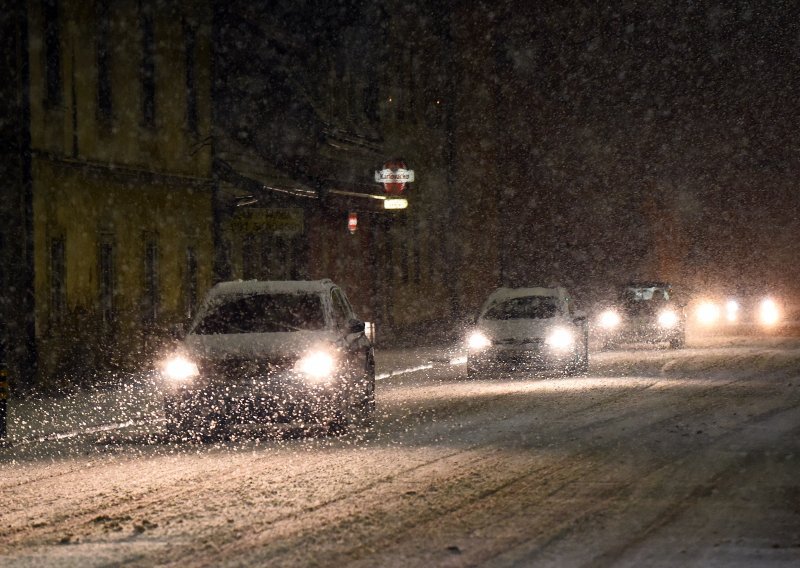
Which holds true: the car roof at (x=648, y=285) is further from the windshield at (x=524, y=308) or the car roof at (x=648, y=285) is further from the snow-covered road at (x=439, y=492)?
the snow-covered road at (x=439, y=492)

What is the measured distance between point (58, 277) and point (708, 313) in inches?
1093

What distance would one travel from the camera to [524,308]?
2542 cm

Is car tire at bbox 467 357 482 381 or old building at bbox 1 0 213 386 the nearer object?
old building at bbox 1 0 213 386

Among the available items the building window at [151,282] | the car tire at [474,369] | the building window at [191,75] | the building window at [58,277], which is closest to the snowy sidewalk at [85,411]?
the car tire at [474,369]

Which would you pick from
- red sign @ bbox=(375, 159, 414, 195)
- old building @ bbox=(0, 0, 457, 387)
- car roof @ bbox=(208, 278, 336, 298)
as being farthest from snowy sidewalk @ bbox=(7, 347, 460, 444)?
red sign @ bbox=(375, 159, 414, 195)

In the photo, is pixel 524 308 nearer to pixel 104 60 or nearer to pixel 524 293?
pixel 524 293

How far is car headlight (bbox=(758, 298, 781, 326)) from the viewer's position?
47250 millimetres

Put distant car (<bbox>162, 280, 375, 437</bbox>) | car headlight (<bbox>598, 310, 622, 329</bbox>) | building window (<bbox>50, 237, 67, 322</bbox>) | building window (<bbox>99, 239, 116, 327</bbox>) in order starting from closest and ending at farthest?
distant car (<bbox>162, 280, 375, 437</bbox>)
building window (<bbox>50, 237, 67, 322</bbox>)
building window (<bbox>99, 239, 116, 327</bbox>)
car headlight (<bbox>598, 310, 622, 329</bbox>)

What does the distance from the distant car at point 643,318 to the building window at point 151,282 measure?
1203 centimetres

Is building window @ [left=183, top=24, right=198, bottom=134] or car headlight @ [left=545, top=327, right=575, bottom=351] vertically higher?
building window @ [left=183, top=24, right=198, bottom=134]

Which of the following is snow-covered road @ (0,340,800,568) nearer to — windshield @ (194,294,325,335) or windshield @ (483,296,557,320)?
windshield @ (194,294,325,335)

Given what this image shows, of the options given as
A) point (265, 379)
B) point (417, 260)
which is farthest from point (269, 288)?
point (417, 260)

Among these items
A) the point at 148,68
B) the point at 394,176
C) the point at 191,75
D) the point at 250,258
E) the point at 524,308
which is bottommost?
the point at 524,308

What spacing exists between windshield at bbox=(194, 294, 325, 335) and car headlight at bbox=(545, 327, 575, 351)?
→ 8651mm
